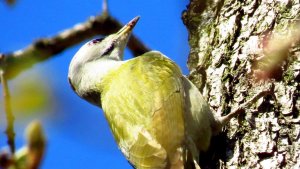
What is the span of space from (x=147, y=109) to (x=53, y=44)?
A: 2.07 metres

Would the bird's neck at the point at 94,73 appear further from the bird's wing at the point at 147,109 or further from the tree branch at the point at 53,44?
the tree branch at the point at 53,44

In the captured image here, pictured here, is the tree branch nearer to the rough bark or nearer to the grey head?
the rough bark

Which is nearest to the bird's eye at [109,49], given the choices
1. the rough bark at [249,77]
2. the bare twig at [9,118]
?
the rough bark at [249,77]

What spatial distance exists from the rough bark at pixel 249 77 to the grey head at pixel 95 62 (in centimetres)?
111

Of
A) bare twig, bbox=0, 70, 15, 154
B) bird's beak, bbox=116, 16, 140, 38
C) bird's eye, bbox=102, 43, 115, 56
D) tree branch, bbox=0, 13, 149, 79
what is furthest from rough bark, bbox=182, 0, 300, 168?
bare twig, bbox=0, 70, 15, 154

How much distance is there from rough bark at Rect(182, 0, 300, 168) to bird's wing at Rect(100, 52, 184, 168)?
1.03 feet

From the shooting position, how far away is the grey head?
5.46 meters

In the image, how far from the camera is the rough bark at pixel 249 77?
349 cm

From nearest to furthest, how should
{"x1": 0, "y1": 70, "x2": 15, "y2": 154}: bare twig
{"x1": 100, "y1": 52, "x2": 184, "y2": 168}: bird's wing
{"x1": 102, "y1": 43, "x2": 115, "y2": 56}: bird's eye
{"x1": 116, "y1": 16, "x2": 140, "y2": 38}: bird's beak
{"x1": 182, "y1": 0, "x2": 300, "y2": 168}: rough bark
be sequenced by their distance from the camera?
{"x1": 0, "y1": 70, "x2": 15, "y2": 154}: bare twig
{"x1": 182, "y1": 0, "x2": 300, "y2": 168}: rough bark
{"x1": 100, "y1": 52, "x2": 184, "y2": 168}: bird's wing
{"x1": 116, "y1": 16, "x2": 140, "y2": 38}: bird's beak
{"x1": 102, "y1": 43, "x2": 115, "y2": 56}: bird's eye

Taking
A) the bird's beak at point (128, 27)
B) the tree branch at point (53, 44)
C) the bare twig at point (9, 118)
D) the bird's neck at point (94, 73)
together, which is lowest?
the bare twig at point (9, 118)

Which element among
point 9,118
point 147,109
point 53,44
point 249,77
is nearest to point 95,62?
point 147,109

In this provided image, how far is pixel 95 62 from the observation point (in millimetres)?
5941

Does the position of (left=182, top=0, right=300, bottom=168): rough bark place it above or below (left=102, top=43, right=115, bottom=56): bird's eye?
below

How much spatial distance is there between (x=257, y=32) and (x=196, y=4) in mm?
1070
